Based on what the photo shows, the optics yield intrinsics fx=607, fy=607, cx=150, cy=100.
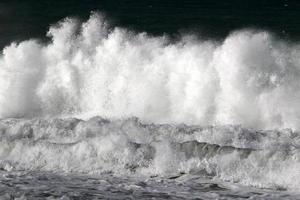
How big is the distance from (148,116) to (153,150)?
5.23 meters

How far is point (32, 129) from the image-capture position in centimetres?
1869

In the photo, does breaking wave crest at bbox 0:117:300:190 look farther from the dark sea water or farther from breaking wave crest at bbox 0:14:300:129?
the dark sea water

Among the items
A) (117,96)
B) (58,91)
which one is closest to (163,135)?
(117,96)

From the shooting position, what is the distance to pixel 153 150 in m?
15.9

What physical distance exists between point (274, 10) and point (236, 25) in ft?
20.8

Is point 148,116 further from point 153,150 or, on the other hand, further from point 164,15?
point 164,15

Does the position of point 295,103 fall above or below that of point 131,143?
above

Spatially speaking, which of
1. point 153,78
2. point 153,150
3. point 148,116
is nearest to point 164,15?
point 153,78

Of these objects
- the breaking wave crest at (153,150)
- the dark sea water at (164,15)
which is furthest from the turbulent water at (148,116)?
the dark sea water at (164,15)

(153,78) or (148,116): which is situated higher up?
(153,78)

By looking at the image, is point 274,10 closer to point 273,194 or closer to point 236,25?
point 236,25

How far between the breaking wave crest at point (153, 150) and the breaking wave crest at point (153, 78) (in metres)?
2.56

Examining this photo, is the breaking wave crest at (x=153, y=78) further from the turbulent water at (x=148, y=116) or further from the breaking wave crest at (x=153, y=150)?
the breaking wave crest at (x=153, y=150)

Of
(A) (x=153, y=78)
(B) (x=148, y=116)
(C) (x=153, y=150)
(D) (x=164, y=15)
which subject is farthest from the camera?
(D) (x=164, y=15)
